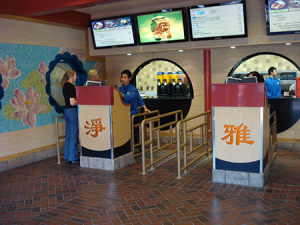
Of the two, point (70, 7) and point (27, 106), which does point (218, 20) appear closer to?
point (70, 7)

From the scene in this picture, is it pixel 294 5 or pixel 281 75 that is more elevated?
pixel 294 5

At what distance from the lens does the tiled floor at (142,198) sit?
11.5 ft

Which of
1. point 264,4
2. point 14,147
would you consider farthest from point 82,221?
point 264,4

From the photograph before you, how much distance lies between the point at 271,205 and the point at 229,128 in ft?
3.87

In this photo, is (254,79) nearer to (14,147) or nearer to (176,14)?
(176,14)

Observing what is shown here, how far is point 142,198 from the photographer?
407 centimetres

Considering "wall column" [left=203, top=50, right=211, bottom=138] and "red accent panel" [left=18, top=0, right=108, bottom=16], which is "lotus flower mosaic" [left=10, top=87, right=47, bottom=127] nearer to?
"red accent panel" [left=18, top=0, right=108, bottom=16]

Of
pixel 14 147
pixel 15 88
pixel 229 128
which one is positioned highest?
pixel 15 88

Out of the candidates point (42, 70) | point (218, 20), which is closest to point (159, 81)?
point (218, 20)

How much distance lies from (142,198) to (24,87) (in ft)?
11.7

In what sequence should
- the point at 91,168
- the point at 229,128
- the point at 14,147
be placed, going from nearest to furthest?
the point at 229,128 < the point at 91,168 < the point at 14,147

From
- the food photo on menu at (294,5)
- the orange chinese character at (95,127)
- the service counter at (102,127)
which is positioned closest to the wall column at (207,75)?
the food photo on menu at (294,5)

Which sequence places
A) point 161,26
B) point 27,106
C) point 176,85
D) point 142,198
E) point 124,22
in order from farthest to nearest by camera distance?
point 176,85 < point 124,22 < point 161,26 < point 27,106 < point 142,198

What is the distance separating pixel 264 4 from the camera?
5961 millimetres
